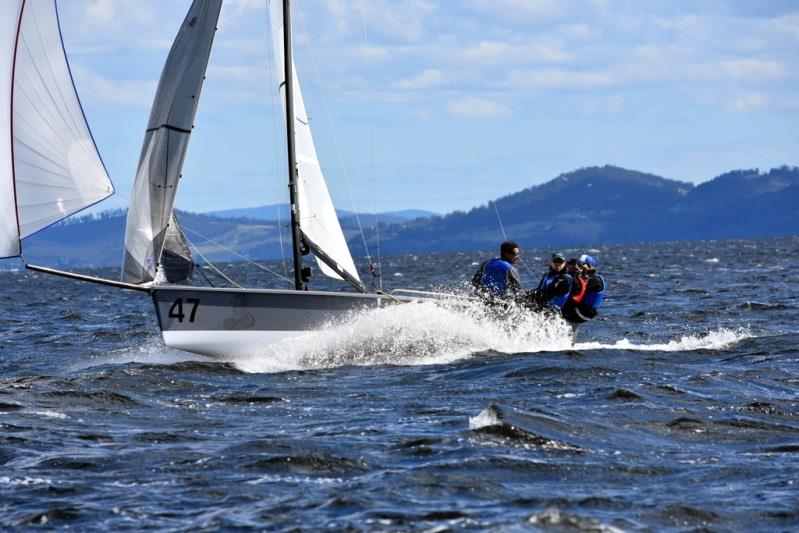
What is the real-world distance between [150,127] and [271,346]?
10.6 ft

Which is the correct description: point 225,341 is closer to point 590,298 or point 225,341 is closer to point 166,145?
point 166,145

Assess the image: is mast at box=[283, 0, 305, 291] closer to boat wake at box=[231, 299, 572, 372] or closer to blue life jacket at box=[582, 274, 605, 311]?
boat wake at box=[231, 299, 572, 372]

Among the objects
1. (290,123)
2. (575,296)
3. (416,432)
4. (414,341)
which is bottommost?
(416,432)

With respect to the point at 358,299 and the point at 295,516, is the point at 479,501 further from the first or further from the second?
the point at 358,299

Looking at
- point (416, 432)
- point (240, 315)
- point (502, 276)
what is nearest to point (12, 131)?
point (240, 315)

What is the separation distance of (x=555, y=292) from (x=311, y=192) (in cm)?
362

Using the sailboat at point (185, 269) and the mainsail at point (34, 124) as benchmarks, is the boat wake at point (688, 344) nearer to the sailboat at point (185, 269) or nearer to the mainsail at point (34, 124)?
the sailboat at point (185, 269)

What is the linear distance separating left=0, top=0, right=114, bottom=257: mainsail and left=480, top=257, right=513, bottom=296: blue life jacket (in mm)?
5469

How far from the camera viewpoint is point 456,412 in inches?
461

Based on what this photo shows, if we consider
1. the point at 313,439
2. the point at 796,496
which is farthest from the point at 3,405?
the point at 796,496

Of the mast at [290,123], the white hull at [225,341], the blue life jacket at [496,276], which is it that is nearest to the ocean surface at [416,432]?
the white hull at [225,341]

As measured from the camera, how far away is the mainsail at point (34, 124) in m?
14.0

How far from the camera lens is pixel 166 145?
1593cm

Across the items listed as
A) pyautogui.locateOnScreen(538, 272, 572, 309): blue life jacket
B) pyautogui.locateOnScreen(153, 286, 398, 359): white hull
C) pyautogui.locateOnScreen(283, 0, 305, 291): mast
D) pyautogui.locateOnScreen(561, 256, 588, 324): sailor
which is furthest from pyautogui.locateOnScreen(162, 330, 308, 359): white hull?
pyautogui.locateOnScreen(561, 256, 588, 324): sailor
